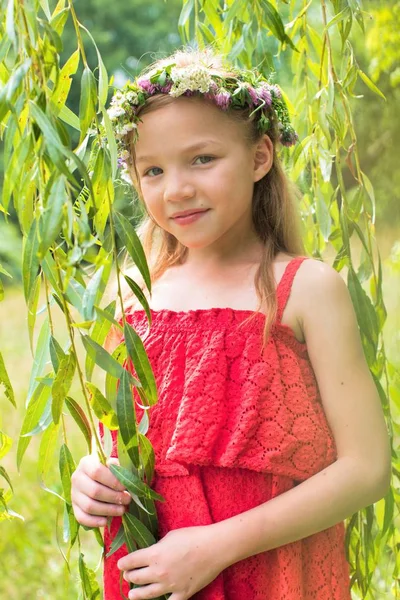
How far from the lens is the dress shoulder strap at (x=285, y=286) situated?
1.06 meters

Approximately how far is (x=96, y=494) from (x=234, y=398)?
0.20 metres

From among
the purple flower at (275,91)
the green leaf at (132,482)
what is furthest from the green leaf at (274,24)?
the green leaf at (132,482)

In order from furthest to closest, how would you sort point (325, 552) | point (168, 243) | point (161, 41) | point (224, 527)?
1. point (161, 41)
2. point (168, 243)
3. point (325, 552)
4. point (224, 527)

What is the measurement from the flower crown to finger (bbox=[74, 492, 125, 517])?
1.47 feet

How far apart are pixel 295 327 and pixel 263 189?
233 mm

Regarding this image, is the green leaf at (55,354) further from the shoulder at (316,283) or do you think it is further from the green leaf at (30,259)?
the shoulder at (316,283)

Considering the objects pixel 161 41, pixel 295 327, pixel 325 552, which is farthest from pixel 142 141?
pixel 161 41

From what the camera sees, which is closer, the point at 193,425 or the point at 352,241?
the point at 193,425

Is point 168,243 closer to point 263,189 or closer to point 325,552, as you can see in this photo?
point 263,189

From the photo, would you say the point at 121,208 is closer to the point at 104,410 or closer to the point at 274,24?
the point at 274,24

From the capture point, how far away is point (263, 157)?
116 centimetres

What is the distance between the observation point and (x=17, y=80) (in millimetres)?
760

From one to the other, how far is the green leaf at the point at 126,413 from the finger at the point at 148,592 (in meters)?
0.18

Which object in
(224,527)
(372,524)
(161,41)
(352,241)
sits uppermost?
(161,41)
